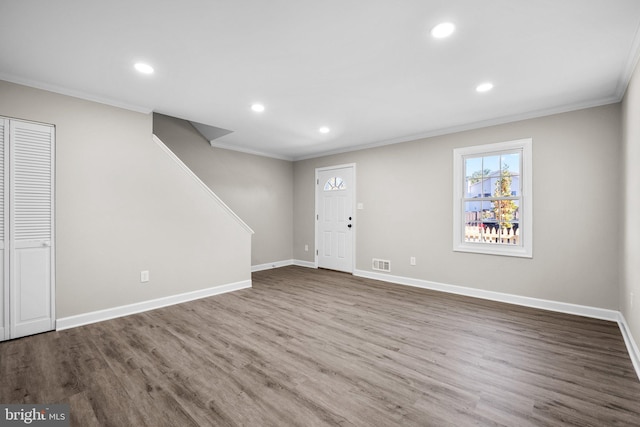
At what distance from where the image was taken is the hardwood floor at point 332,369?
5.67 feet

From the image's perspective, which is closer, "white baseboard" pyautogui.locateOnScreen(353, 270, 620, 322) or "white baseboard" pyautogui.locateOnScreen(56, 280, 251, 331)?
"white baseboard" pyautogui.locateOnScreen(56, 280, 251, 331)

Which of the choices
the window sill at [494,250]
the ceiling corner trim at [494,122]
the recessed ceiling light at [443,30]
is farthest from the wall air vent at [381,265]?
the recessed ceiling light at [443,30]

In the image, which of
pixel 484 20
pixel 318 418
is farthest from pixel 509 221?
pixel 318 418

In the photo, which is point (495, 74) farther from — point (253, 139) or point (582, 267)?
point (253, 139)

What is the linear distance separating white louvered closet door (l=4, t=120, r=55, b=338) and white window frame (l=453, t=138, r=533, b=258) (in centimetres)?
500

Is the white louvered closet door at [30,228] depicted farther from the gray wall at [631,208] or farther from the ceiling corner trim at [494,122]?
the gray wall at [631,208]

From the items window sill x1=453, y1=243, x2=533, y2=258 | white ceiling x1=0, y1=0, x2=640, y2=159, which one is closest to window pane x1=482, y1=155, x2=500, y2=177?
white ceiling x1=0, y1=0, x2=640, y2=159

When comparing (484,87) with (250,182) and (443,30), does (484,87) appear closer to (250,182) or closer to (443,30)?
(443,30)

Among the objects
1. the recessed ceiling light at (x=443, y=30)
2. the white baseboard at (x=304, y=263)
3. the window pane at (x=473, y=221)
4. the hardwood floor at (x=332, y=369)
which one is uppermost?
the recessed ceiling light at (x=443, y=30)

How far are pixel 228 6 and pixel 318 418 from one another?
2.57 meters

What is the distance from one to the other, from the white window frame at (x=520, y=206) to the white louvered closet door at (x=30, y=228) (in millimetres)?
5000

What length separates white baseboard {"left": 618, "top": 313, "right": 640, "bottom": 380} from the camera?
7.25 ft

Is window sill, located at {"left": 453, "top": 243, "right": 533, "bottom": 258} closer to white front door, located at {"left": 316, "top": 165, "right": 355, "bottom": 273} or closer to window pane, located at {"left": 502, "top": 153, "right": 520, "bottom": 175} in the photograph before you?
window pane, located at {"left": 502, "top": 153, "right": 520, "bottom": 175}

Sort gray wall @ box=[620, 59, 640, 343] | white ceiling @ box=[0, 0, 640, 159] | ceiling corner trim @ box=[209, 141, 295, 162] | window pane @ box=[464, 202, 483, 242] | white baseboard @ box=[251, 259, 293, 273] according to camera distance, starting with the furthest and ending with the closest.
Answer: white baseboard @ box=[251, 259, 293, 273]
ceiling corner trim @ box=[209, 141, 295, 162]
window pane @ box=[464, 202, 483, 242]
gray wall @ box=[620, 59, 640, 343]
white ceiling @ box=[0, 0, 640, 159]
